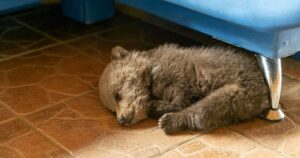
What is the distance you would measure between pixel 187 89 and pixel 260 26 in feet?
0.99

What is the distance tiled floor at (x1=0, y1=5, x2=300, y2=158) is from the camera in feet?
4.55

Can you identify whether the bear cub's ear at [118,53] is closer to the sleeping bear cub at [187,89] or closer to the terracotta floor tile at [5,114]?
the sleeping bear cub at [187,89]

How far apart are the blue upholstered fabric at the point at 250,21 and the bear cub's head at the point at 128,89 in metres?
0.22

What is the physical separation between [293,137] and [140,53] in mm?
545

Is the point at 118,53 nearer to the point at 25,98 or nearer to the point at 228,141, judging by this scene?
the point at 25,98

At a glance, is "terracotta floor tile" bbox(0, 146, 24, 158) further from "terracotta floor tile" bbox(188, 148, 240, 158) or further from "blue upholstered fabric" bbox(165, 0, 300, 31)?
"blue upholstered fabric" bbox(165, 0, 300, 31)

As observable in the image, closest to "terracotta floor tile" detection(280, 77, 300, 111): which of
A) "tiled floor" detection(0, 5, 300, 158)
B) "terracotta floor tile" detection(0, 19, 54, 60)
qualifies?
"tiled floor" detection(0, 5, 300, 158)

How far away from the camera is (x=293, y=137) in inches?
56.8

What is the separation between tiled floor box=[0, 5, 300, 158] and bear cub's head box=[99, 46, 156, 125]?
0.04 metres

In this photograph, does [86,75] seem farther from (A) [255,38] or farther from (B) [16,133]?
(A) [255,38]

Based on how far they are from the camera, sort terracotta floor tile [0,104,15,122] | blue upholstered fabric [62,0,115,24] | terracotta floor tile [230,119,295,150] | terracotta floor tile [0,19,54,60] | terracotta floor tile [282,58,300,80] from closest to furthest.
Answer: terracotta floor tile [230,119,295,150], terracotta floor tile [0,104,15,122], terracotta floor tile [282,58,300,80], terracotta floor tile [0,19,54,60], blue upholstered fabric [62,0,115,24]

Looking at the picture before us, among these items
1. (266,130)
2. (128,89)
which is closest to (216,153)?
(266,130)

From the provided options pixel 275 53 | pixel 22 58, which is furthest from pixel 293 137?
pixel 22 58

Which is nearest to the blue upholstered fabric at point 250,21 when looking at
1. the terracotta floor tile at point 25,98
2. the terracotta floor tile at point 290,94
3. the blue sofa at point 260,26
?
the blue sofa at point 260,26
